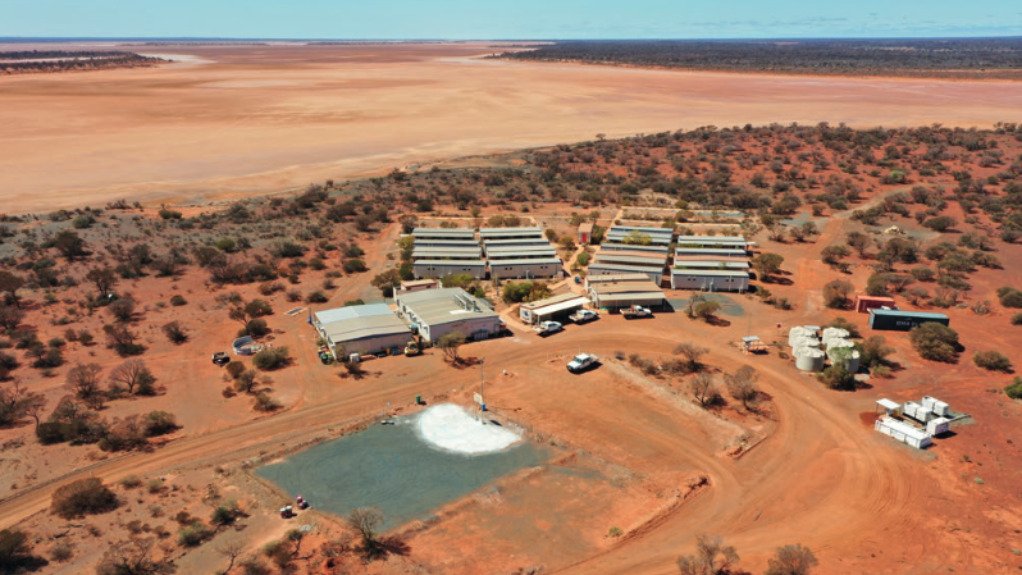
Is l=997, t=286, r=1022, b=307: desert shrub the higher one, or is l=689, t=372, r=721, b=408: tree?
l=689, t=372, r=721, b=408: tree

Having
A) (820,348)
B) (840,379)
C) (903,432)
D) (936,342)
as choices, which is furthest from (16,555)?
(936,342)

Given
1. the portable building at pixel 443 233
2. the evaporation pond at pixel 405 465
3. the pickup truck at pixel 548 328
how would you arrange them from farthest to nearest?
1. the portable building at pixel 443 233
2. the pickup truck at pixel 548 328
3. the evaporation pond at pixel 405 465

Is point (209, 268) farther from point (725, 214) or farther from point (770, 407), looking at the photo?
point (725, 214)

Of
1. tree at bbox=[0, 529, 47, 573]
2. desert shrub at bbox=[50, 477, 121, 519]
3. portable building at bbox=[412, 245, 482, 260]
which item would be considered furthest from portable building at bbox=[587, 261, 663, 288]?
tree at bbox=[0, 529, 47, 573]

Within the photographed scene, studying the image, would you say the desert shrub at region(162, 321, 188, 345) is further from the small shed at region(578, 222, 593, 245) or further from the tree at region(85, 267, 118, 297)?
the small shed at region(578, 222, 593, 245)

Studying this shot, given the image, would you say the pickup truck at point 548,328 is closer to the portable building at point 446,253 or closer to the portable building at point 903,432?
the portable building at point 446,253

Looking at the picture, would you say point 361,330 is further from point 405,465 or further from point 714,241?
point 714,241

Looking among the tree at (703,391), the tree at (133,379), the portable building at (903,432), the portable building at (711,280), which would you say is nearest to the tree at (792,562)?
the portable building at (903,432)
